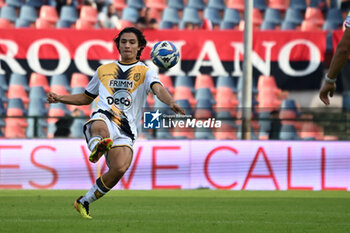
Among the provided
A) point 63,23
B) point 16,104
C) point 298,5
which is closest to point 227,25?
point 298,5

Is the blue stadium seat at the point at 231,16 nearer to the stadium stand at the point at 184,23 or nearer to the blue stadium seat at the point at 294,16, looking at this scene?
the stadium stand at the point at 184,23

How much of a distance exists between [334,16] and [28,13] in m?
7.63

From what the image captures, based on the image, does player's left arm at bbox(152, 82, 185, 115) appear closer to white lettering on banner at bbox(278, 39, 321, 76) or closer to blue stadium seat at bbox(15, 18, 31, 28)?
white lettering on banner at bbox(278, 39, 321, 76)

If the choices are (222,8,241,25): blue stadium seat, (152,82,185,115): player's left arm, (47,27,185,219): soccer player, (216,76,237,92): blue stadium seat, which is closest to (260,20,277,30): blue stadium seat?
(222,8,241,25): blue stadium seat

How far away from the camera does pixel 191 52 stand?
17.0 meters

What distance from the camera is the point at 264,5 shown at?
1941 centimetres

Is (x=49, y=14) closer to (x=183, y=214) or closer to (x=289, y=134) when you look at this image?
(x=289, y=134)

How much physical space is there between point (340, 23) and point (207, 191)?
7148 mm

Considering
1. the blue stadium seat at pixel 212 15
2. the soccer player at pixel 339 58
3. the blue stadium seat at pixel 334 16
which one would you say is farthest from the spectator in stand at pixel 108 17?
the soccer player at pixel 339 58

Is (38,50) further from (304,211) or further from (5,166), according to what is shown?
(304,211)

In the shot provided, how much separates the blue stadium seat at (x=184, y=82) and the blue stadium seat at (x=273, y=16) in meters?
3.25

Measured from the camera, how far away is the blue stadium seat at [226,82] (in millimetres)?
17000

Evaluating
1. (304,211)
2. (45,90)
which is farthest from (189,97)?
(304,211)

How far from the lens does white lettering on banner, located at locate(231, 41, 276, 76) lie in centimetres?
1711
